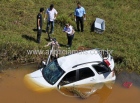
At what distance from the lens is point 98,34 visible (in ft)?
58.2

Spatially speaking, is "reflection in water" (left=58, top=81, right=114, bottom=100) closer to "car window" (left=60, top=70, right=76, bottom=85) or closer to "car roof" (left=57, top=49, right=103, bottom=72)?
"car window" (left=60, top=70, right=76, bottom=85)

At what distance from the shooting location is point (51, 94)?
12.3 meters

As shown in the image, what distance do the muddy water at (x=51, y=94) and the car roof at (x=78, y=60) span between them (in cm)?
107

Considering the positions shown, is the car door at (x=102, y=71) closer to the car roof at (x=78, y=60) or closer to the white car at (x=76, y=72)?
the white car at (x=76, y=72)

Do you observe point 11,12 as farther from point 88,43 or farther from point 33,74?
point 33,74

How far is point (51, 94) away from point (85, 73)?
1559 mm

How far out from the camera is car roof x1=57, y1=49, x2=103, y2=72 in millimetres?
12677

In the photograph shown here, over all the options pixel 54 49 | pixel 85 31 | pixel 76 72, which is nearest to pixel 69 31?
pixel 54 49

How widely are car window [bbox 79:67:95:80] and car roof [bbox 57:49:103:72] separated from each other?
29cm

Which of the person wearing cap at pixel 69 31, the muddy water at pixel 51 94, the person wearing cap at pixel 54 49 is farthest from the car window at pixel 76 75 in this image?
the person wearing cap at pixel 69 31

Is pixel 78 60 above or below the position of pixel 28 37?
below

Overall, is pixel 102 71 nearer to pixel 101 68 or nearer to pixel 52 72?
pixel 101 68

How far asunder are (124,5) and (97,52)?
347 inches

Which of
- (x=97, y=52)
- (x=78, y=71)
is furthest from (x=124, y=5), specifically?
(x=78, y=71)
